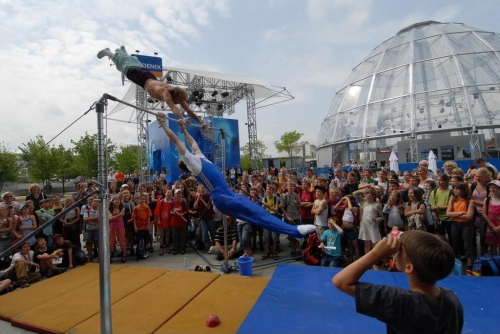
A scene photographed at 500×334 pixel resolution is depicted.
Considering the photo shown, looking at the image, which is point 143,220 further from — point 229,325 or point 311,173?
point 311,173

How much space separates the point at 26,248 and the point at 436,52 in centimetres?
2078

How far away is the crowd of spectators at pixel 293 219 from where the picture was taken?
4.14m

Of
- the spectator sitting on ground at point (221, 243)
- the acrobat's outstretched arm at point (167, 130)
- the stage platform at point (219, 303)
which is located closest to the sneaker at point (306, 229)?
the stage platform at point (219, 303)

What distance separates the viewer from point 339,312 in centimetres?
302

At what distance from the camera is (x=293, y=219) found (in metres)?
5.39

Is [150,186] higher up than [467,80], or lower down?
lower down

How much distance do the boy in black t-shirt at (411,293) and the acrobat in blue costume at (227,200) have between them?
6.06 feet

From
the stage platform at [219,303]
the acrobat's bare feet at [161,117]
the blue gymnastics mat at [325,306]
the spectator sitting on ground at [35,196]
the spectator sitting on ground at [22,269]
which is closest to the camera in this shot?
the blue gymnastics mat at [325,306]

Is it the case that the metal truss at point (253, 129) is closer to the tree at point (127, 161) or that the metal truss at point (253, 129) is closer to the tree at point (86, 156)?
the tree at point (86, 156)

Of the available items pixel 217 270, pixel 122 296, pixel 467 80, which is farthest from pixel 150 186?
pixel 467 80

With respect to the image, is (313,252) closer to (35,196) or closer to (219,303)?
(219,303)

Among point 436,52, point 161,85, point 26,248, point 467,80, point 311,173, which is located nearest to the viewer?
point 161,85

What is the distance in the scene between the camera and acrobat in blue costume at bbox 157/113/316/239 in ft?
10.2

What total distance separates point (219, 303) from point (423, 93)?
16881mm
